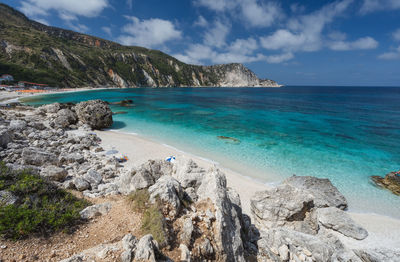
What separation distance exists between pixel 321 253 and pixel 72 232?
27.4 feet

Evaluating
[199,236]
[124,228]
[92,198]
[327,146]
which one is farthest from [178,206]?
[327,146]

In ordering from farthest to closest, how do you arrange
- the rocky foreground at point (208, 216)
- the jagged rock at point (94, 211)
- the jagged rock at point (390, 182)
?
the jagged rock at point (390, 182), the jagged rock at point (94, 211), the rocky foreground at point (208, 216)

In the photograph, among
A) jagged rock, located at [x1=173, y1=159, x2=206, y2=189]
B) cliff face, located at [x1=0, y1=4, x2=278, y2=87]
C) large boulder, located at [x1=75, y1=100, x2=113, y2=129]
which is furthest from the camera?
cliff face, located at [x1=0, y1=4, x2=278, y2=87]

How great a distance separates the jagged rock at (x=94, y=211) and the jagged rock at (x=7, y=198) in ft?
6.08

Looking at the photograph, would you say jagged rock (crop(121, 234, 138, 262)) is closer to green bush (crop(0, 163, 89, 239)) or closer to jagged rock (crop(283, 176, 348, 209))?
green bush (crop(0, 163, 89, 239))

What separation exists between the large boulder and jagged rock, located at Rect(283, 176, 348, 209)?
24.7 m

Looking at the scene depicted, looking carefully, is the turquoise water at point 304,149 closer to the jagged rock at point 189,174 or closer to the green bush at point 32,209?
the jagged rock at point 189,174

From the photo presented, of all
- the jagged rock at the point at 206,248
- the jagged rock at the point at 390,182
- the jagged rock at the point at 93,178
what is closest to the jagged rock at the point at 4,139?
the jagged rock at the point at 93,178

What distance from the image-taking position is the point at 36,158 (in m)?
10.1

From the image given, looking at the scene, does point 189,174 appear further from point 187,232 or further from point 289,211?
point 289,211

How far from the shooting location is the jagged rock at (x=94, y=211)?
5.40m

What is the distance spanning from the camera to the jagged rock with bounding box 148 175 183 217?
508cm

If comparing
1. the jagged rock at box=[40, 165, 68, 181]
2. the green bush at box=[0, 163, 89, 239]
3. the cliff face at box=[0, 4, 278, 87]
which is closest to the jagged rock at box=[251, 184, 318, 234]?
the green bush at box=[0, 163, 89, 239]

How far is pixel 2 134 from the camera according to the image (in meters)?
11.6
